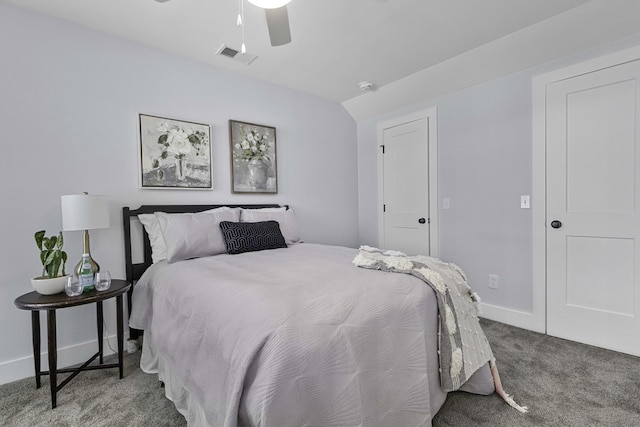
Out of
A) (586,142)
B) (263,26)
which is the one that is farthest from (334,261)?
(586,142)

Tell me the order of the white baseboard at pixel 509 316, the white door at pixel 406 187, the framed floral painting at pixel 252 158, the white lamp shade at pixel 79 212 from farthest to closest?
the white door at pixel 406 187, the framed floral painting at pixel 252 158, the white baseboard at pixel 509 316, the white lamp shade at pixel 79 212

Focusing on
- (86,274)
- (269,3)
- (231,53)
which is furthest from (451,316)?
(231,53)

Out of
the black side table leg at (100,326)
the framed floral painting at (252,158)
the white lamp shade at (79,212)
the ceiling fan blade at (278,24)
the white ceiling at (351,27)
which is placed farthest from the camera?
the framed floral painting at (252,158)

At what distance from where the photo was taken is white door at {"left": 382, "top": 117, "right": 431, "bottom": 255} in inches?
138

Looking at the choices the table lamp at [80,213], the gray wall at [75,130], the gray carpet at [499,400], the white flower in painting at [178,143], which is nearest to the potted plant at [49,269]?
the table lamp at [80,213]

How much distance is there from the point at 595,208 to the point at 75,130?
4.00 metres

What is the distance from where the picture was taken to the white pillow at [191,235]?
2221 millimetres

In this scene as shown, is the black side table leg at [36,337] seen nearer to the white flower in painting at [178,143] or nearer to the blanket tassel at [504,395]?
the white flower in painting at [178,143]

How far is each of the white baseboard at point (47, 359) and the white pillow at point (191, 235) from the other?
2.88 ft

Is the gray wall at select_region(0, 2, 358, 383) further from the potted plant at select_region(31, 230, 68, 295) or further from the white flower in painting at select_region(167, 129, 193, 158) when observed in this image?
the potted plant at select_region(31, 230, 68, 295)

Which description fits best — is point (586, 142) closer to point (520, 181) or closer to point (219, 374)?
point (520, 181)

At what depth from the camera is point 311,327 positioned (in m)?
1.06

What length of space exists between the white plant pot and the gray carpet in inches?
24.8

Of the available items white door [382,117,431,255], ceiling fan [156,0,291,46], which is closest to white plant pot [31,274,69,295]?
ceiling fan [156,0,291,46]
